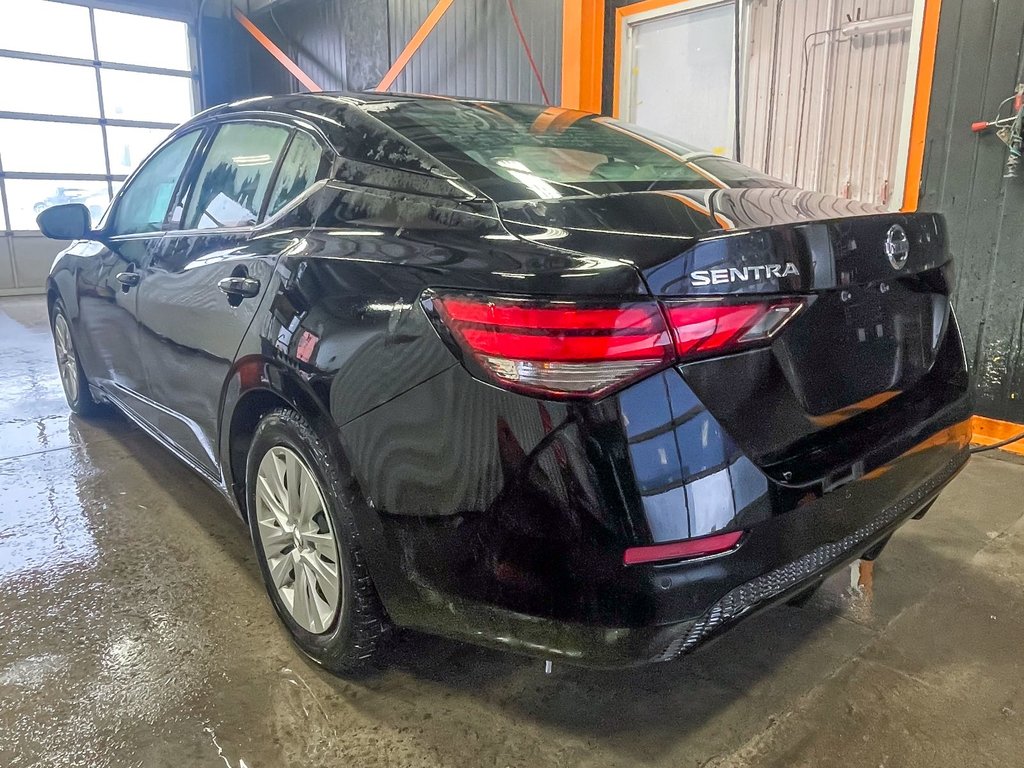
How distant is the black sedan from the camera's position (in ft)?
3.86

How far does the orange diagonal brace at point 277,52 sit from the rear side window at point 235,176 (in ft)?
23.1

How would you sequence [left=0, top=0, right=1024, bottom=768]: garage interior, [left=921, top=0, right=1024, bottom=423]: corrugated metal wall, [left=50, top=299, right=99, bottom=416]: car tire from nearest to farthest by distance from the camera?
[left=0, top=0, right=1024, bottom=768]: garage interior, [left=921, top=0, right=1024, bottom=423]: corrugated metal wall, [left=50, top=299, right=99, bottom=416]: car tire

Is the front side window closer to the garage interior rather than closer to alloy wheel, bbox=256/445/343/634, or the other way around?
the garage interior

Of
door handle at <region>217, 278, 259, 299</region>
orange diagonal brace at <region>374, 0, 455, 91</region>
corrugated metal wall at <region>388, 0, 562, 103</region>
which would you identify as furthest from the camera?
orange diagonal brace at <region>374, 0, 455, 91</region>

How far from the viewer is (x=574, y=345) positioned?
1166 millimetres

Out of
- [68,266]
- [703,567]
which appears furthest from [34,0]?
[703,567]

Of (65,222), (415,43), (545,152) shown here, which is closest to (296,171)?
(545,152)

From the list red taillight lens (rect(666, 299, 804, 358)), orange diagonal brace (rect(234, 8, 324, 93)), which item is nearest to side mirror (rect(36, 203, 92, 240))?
red taillight lens (rect(666, 299, 804, 358))

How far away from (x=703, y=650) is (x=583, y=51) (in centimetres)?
475

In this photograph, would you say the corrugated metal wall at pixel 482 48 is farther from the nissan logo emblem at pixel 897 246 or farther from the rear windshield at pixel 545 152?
the nissan logo emblem at pixel 897 246

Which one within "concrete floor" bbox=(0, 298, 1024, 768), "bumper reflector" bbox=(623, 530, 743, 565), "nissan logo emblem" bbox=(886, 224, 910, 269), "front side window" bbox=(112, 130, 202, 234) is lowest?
"concrete floor" bbox=(0, 298, 1024, 768)

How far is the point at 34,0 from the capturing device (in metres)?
9.89

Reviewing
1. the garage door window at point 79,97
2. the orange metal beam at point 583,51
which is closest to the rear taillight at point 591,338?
the orange metal beam at point 583,51

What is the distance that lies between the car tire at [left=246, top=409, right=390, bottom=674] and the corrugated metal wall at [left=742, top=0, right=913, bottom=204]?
3291mm
